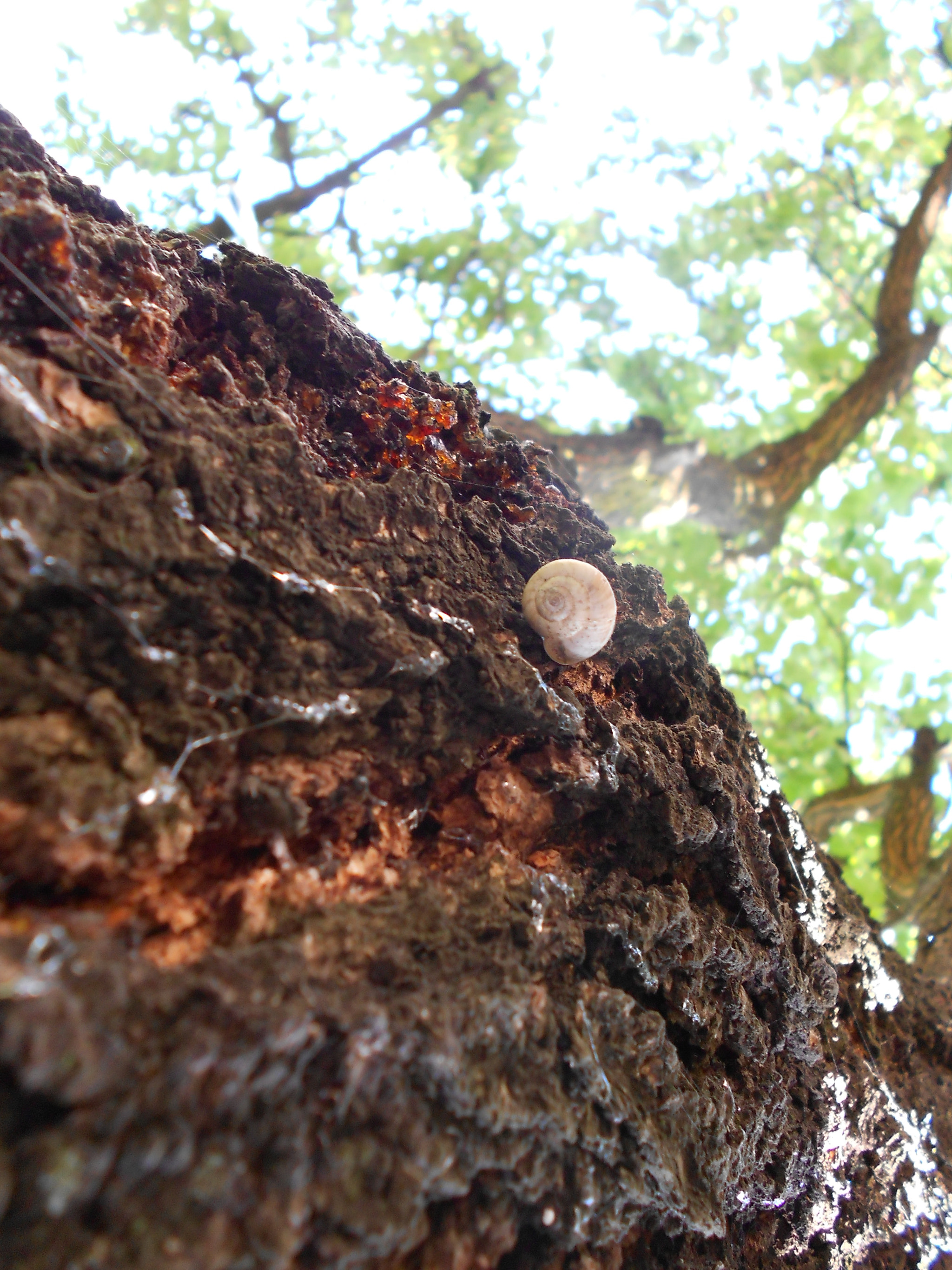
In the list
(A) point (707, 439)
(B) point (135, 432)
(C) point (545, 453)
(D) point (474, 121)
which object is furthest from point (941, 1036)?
Answer: (D) point (474, 121)

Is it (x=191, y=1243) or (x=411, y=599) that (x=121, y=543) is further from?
(x=191, y=1243)

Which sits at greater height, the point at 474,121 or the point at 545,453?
the point at 474,121

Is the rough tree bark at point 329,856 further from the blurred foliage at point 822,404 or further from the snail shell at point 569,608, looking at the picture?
the blurred foliage at point 822,404

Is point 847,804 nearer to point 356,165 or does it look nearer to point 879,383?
point 879,383

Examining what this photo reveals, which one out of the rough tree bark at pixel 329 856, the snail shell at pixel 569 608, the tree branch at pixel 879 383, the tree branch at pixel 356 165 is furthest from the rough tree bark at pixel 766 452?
the rough tree bark at pixel 329 856

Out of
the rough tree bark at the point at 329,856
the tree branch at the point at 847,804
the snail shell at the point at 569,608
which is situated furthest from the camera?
the tree branch at the point at 847,804

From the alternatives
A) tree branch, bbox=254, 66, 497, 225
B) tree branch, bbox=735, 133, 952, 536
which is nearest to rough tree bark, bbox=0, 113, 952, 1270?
tree branch, bbox=254, 66, 497, 225
